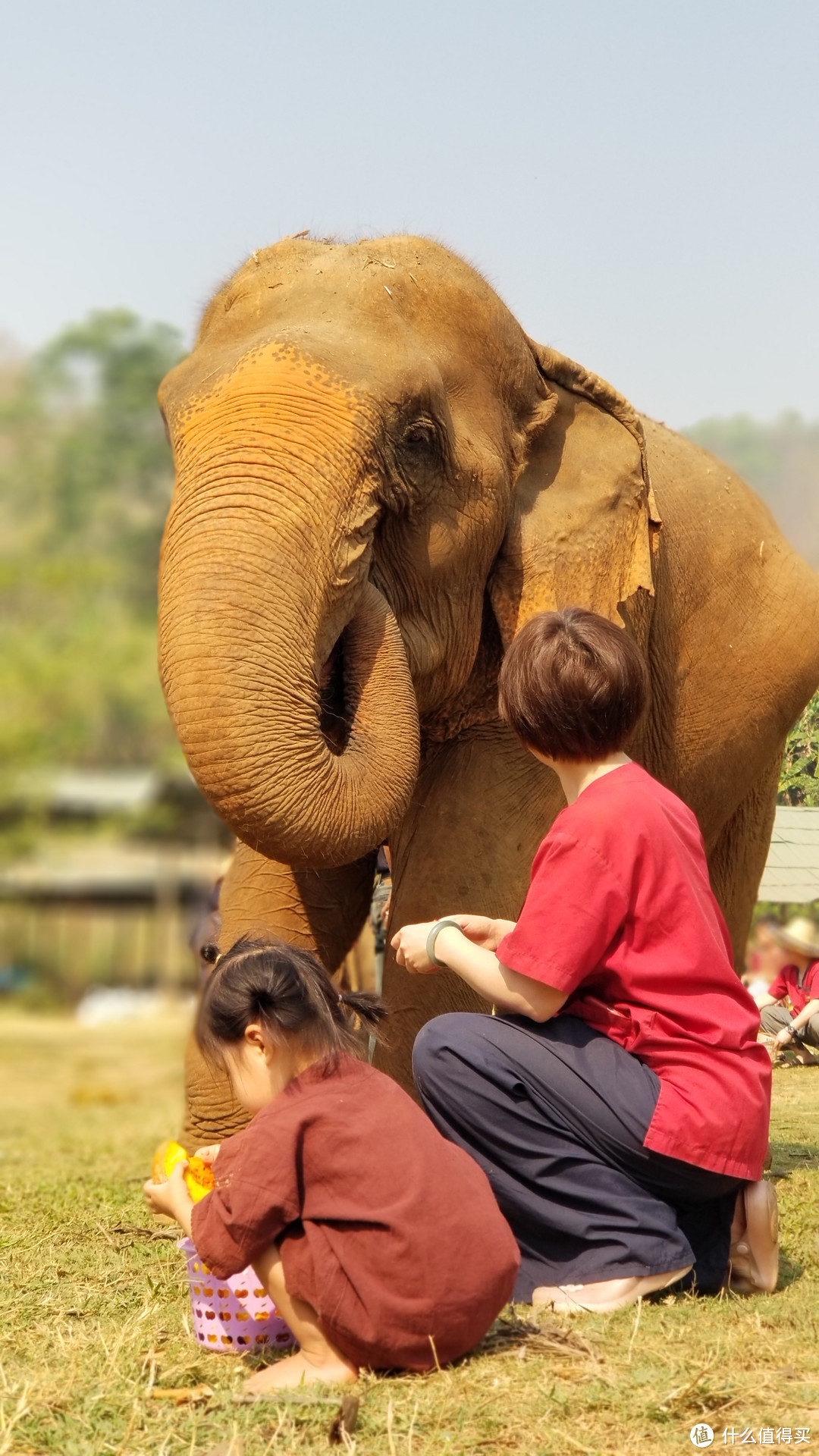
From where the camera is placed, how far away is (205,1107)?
5633 millimetres

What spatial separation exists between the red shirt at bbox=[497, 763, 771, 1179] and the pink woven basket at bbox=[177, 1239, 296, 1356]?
0.82m

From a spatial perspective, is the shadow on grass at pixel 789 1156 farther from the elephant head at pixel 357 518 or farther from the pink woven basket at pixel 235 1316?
the pink woven basket at pixel 235 1316

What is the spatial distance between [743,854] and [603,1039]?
128 inches

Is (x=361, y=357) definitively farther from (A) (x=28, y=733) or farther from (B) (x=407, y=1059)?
(A) (x=28, y=733)

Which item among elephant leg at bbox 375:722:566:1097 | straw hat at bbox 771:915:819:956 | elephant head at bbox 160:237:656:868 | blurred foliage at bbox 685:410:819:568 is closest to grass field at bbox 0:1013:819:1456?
straw hat at bbox 771:915:819:956

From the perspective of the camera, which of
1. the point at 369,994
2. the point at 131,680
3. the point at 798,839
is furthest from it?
the point at 131,680

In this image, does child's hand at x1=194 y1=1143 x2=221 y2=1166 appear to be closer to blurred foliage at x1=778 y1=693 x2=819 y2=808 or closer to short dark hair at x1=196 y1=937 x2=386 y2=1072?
short dark hair at x1=196 y1=937 x2=386 y2=1072

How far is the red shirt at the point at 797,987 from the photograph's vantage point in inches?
197

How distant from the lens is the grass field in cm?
286

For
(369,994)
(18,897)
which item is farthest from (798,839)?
(18,897)

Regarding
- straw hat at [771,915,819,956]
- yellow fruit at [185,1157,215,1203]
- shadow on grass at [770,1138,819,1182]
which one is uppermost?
straw hat at [771,915,819,956]

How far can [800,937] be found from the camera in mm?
5113

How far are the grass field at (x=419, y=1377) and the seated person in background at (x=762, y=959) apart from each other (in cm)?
92

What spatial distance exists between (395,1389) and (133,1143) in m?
5.00
